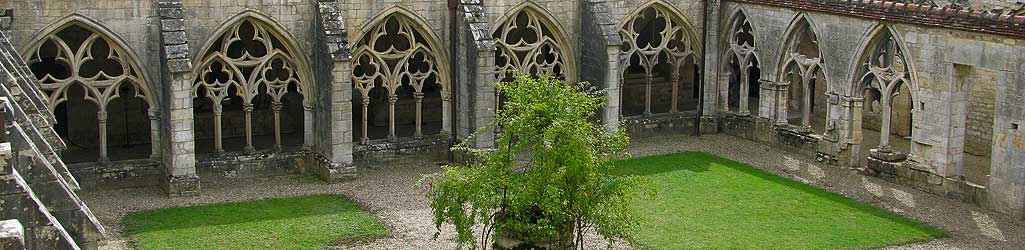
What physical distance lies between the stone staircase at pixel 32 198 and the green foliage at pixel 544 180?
15.8 ft

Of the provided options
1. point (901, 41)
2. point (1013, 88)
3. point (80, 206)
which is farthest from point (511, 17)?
point (80, 206)

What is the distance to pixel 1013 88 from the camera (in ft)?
72.7

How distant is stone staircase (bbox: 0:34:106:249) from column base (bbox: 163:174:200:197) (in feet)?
21.6

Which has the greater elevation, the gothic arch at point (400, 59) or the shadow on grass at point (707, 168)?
the gothic arch at point (400, 59)

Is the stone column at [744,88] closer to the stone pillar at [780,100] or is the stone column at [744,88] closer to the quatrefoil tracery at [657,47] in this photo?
the stone pillar at [780,100]

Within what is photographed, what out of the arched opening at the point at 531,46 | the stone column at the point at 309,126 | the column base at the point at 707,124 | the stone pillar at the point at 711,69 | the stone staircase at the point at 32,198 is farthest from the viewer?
the column base at the point at 707,124

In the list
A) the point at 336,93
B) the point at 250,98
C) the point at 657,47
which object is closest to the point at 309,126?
the point at 250,98

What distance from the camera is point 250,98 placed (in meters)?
24.7

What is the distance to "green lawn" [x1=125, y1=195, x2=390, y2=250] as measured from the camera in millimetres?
19891

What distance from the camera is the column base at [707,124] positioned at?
30062 millimetres

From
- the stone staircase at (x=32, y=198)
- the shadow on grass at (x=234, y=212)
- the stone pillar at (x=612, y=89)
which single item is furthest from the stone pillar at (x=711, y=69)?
the stone staircase at (x=32, y=198)

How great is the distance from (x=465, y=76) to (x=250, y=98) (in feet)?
13.8

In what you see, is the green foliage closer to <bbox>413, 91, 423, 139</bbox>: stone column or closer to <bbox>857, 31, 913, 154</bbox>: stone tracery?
<bbox>413, 91, 423, 139</bbox>: stone column

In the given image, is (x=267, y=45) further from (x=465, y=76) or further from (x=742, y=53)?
(x=742, y=53)
